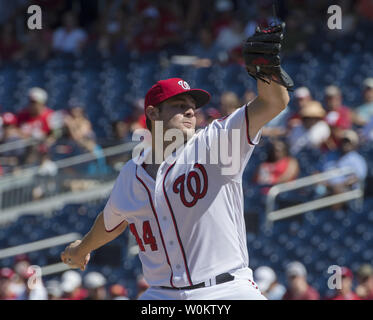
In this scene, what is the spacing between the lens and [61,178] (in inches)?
359

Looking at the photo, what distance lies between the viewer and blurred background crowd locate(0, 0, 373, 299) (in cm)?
765

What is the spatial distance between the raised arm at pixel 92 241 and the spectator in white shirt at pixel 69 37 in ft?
28.9

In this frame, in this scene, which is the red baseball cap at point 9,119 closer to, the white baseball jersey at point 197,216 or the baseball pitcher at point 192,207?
the baseball pitcher at point 192,207

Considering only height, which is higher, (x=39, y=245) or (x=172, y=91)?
(x=172, y=91)

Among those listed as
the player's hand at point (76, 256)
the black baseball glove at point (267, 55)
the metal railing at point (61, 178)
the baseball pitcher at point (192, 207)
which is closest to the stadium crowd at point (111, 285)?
the metal railing at point (61, 178)

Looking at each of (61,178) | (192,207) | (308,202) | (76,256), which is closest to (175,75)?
(61,178)

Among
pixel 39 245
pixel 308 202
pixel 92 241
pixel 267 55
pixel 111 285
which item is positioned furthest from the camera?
pixel 39 245

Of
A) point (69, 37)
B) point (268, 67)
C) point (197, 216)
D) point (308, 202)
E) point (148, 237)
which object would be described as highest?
point (69, 37)

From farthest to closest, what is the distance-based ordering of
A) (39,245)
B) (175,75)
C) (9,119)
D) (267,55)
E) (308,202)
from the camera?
(175,75)
(9,119)
(39,245)
(308,202)
(267,55)

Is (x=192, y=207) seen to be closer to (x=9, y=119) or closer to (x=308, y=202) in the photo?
(x=308, y=202)

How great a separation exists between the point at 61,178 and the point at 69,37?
4.22m

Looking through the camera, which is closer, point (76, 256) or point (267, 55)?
point (267, 55)

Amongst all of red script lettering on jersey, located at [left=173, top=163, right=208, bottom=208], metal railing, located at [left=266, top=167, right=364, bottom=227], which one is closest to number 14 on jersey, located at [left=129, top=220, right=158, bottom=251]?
red script lettering on jersey, located at [left=173, top=163, right=208, bottom=208]
